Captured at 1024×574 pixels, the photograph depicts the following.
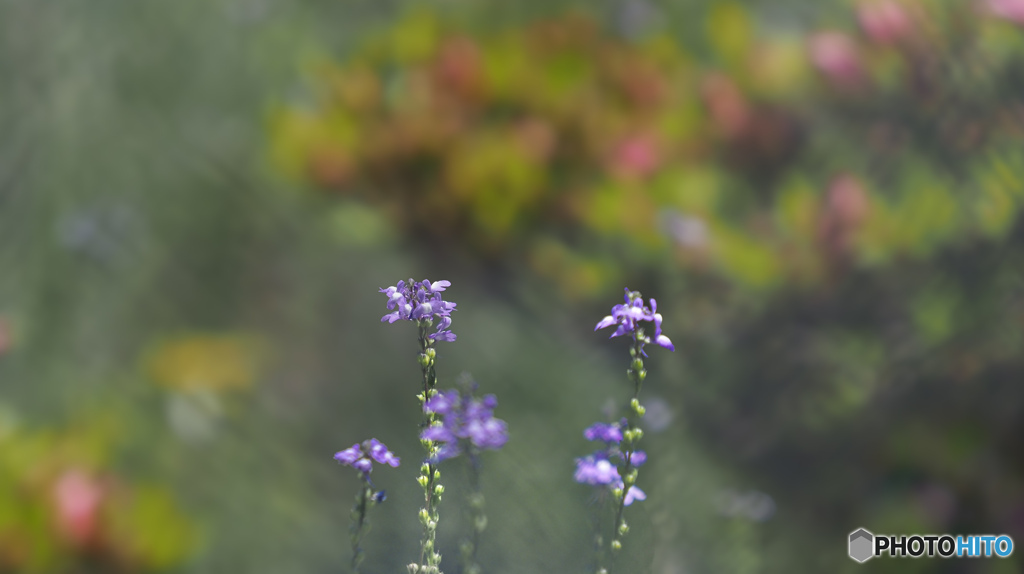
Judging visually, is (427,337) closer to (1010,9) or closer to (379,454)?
(379,454)

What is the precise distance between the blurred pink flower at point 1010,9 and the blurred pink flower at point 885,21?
0.38ft

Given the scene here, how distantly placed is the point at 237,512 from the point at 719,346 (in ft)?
2.26

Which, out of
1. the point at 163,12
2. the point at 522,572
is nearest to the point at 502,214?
the point at 522,572

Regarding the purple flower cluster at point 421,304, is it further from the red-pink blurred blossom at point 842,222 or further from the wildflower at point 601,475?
the red-pink blurred blossom at point 842,222

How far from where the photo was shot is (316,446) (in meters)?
1.14

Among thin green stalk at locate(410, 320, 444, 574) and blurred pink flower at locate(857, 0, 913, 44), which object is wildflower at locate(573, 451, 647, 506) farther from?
blurred pink flower at locate(857, 0, 913, 44)

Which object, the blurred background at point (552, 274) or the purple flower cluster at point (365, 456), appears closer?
the purple flower cluster at point (365, 456)

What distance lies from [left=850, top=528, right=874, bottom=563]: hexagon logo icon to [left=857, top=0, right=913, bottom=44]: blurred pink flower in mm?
725

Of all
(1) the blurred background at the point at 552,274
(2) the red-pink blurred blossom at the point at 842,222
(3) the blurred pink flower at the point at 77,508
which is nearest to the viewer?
(3) the blurred pink flower at the point at 77,508

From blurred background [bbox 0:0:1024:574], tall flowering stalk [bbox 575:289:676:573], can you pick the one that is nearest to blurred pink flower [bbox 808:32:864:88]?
blurred background [bbox 0:0:1024:574]

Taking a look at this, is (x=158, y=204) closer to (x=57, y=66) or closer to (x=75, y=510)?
(x=57, y=66)

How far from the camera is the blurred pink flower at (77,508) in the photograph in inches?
37.4

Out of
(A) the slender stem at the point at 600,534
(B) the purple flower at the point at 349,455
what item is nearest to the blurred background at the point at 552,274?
(A) the slender stem at the point at 600,534

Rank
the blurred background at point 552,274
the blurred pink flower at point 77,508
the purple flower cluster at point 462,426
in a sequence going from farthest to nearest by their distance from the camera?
the blurred background at point 552,274 → the blurred pink flower at point 77,508 → the purple flower cluster at point 462,426
